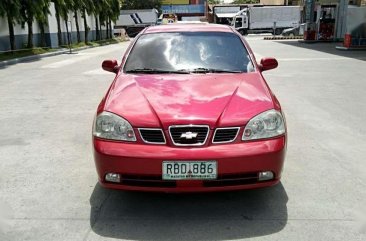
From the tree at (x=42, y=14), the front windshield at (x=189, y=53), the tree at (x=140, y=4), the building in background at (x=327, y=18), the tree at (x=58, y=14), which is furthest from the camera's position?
the tree at (x=140, y=4)

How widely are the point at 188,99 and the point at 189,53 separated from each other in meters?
1.21

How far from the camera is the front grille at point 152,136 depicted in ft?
10.6

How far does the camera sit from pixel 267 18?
50.4 metres

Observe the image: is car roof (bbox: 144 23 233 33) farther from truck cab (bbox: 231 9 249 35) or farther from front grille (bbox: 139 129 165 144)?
truck cab (bbox: 231 9 249 35)

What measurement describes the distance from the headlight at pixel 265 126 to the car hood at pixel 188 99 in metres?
0.06

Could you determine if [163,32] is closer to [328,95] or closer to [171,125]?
[171,125]

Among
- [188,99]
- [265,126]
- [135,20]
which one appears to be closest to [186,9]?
[135,20]

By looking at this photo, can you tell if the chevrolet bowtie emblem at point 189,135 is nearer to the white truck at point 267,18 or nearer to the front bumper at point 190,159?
the front bumper at point 190,159

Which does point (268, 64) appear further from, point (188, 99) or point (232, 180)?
point (232, 180)

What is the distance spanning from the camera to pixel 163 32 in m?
5.02

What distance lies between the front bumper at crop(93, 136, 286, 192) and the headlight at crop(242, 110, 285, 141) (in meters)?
0.07

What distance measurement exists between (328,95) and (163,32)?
5305mm

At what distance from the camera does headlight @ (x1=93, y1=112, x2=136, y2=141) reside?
331cm

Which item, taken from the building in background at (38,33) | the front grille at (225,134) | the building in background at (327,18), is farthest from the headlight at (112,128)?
the building in background at (327,18)
